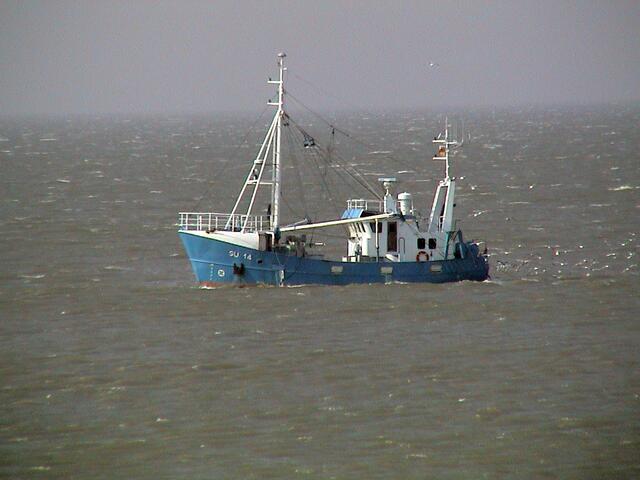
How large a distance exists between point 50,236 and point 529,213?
79.2 feet

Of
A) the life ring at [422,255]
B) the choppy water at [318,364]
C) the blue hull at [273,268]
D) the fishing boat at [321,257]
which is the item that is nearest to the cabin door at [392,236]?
the fishing boat at [321,257]

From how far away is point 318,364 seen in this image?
39156 mm

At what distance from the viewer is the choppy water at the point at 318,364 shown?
31.7m

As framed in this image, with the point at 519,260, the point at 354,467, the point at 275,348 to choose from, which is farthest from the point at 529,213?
the point at 354,467

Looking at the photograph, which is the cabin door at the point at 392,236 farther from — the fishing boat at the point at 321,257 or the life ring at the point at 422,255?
the life ring at the point at 422,255

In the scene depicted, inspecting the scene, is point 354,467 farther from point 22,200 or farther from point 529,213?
point 22,200

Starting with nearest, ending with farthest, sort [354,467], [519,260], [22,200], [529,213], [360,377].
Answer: [354,467]
[360,377]
[519,260]
[529,213]
[22,200]

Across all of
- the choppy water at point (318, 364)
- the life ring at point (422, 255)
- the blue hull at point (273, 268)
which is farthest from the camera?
the life ring at point (422, 255)

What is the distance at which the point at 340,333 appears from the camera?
43.1 meters

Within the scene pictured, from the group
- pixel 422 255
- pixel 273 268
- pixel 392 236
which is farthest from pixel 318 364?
pixel 422 255

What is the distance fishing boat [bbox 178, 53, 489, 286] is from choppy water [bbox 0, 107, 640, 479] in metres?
0.68

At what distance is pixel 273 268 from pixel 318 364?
1103cm

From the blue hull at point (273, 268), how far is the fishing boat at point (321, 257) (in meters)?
0.03

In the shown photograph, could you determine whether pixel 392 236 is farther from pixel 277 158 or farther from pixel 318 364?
pixel 318 364
